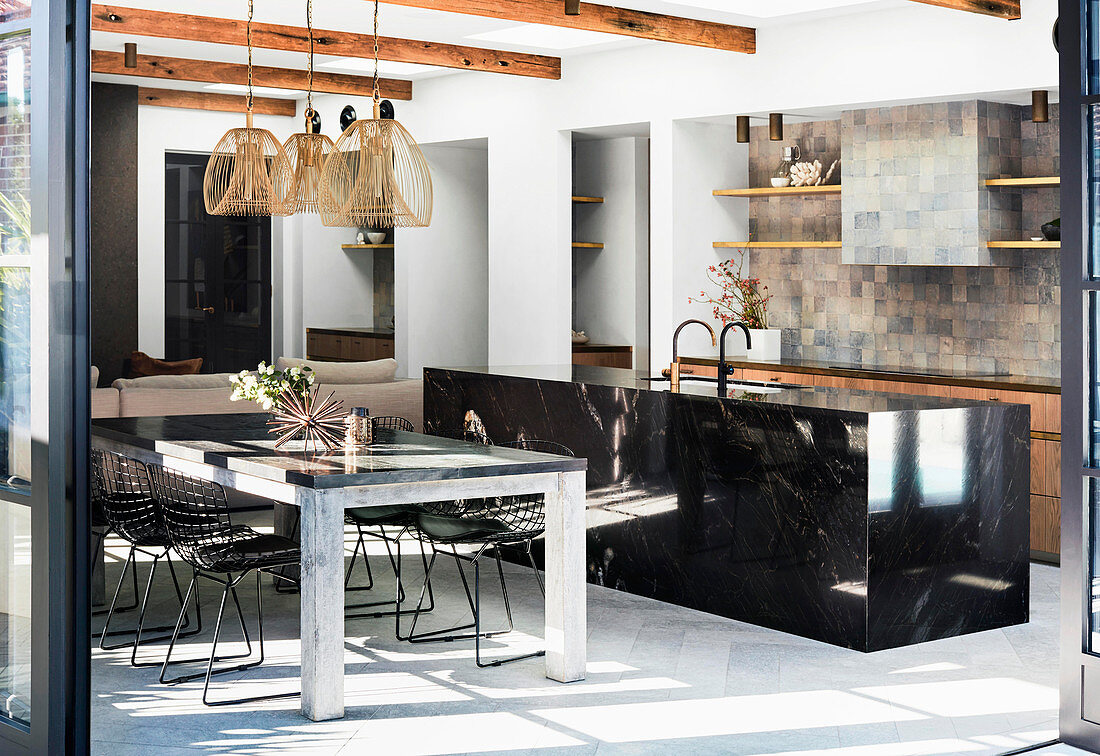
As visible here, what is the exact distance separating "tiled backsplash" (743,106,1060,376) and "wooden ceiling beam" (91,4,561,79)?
1794 millimetres

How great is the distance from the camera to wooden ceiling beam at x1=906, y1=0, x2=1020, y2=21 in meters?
6.31

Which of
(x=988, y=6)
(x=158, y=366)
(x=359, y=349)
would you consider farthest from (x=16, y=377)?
(x=359, y=349)

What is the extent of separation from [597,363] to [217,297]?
4.36 metres

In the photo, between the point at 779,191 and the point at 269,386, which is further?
the point at 779,191

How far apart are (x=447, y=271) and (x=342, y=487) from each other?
7.24 m

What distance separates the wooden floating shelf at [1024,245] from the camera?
6914 mm

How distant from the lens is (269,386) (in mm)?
5129

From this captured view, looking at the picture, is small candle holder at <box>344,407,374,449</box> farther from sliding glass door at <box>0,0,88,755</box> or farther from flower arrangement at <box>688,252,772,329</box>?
flower arrangement at <box>688,252,772,329</box>

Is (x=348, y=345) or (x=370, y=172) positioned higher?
(x=370, y=172)

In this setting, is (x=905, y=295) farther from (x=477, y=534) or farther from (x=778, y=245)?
(x=477, y=534)

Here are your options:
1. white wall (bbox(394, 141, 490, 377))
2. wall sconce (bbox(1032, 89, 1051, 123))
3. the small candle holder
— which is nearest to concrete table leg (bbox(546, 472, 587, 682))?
the small candle holder

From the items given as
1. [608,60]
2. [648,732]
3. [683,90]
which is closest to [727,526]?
[648,732]

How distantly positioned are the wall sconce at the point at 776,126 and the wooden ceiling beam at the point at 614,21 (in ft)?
1.48

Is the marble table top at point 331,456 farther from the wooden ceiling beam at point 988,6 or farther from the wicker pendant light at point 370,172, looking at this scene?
the wooden ceiling beam at point 988,6
